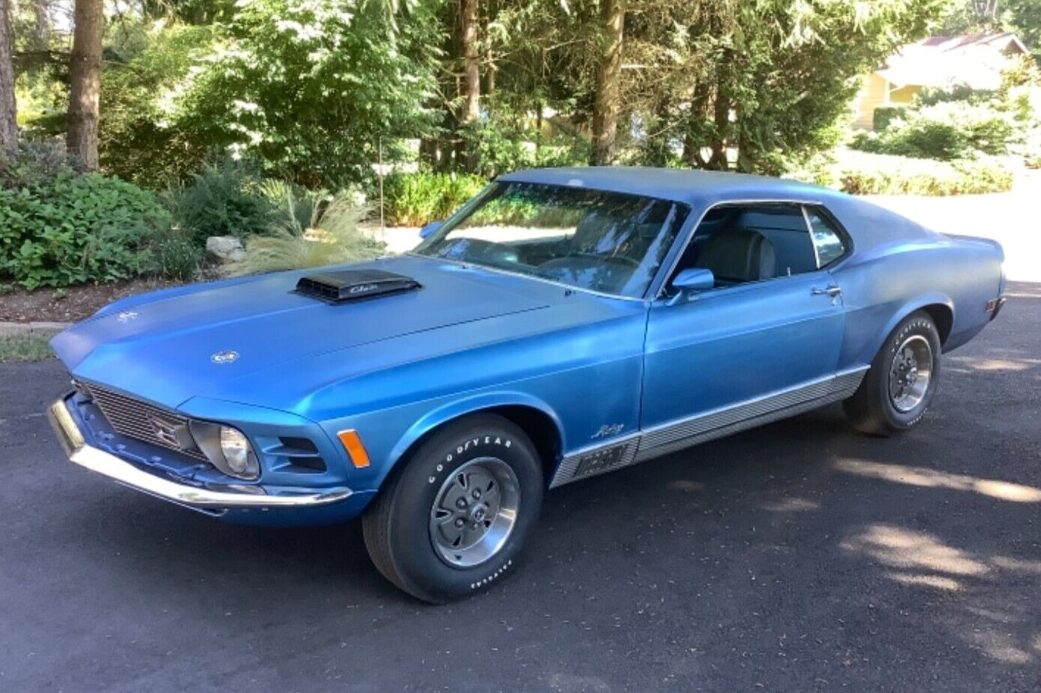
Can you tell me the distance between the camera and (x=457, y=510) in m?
3.69

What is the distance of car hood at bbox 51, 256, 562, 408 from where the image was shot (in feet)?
11.3

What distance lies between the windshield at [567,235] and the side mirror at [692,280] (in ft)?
0.50

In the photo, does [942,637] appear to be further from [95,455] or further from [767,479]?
[95,455]

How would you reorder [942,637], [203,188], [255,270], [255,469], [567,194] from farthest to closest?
1. [203,188]
2. [255,270]
3. [567,194]
4. [942,637]
5. [255,469]

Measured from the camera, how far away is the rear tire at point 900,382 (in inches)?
219

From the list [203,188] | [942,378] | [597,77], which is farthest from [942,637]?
[597,77]

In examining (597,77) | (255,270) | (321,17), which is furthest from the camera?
(597,77)

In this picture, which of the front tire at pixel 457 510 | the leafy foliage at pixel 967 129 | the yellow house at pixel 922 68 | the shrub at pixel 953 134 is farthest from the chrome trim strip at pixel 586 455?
the yellow house at pixel 922 68

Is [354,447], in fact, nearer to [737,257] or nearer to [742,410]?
[742,410]

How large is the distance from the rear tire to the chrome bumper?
3.46 meters

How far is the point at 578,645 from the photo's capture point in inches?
136

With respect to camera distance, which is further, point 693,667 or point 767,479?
point 767,479

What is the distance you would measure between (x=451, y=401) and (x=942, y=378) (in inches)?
196

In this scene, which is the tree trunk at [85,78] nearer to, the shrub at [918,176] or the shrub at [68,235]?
the shrub at [68,235]
